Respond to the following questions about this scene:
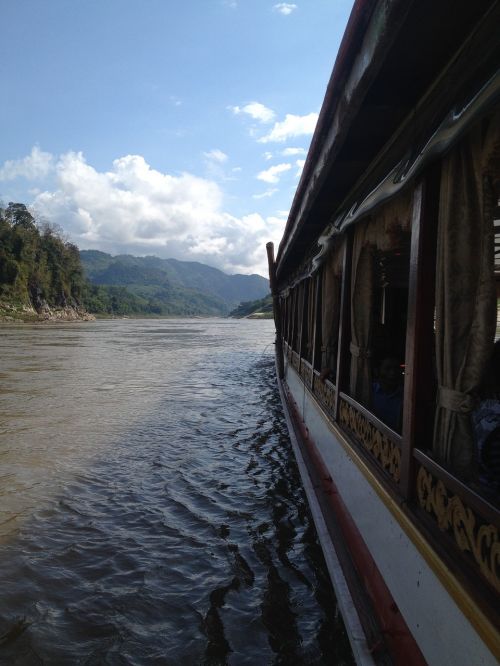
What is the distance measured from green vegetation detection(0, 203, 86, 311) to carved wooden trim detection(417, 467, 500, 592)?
318 feet

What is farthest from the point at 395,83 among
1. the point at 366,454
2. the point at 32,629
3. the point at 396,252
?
the point at 32,629

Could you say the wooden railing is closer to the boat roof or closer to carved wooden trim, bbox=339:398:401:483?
carved wooden trim, bbox=339:398:401:483

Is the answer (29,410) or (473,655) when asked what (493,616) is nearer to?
(473,655)

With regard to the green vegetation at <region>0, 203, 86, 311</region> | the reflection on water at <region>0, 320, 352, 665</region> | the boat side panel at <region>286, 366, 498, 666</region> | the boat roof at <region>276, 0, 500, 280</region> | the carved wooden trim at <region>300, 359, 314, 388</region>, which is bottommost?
the reflection on water at <region>0, 320, 352, 665</region>

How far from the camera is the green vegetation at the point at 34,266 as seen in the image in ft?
303

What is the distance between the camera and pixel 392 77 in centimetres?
268

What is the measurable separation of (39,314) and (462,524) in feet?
347

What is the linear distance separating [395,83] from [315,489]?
4.28 meters

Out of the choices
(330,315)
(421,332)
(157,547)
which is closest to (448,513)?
(421,332)

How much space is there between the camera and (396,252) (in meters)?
6.42

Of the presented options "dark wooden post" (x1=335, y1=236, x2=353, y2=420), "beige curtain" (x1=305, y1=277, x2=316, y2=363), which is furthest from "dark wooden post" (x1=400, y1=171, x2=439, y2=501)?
"beige curtain" (x1=305, y1=277, x2=316, y2=363)

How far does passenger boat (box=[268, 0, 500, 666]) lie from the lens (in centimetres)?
203

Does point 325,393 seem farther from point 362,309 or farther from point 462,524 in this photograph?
point 462,524

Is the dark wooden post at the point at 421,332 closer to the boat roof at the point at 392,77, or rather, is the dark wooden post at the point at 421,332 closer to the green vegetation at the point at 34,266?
the boat roof at the point at 392,77
